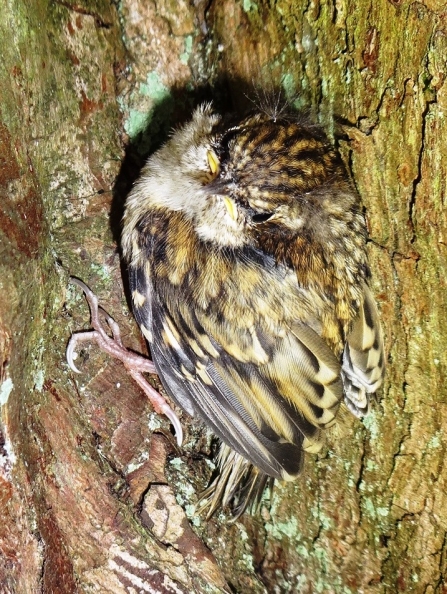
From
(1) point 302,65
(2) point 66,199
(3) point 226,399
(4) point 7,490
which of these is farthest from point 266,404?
(1) point 302,65

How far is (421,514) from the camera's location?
2.22 meters

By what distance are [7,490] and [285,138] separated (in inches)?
60.8

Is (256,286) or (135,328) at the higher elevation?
(256,286)

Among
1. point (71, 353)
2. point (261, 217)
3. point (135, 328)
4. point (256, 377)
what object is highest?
point (261, 217)

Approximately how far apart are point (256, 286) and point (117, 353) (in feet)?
2.01

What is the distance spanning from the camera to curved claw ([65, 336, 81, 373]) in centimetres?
230

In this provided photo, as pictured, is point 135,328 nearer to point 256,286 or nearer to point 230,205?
point 256,286

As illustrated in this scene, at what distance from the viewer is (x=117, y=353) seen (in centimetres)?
243

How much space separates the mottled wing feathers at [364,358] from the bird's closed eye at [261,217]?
49cm

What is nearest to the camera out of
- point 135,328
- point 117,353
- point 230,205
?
point 230,205

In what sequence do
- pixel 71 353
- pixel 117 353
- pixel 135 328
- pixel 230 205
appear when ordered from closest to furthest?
pixel 230 205 < pixel 71 353 < pixel 117 353 < pixel 135 328

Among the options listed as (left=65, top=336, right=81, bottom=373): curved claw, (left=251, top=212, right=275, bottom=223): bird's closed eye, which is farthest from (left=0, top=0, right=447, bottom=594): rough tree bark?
(left=251, top=212, right=275, bottom=223): bird's closed eye

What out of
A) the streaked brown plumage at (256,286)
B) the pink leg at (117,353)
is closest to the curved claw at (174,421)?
the pink leg at (117,353)

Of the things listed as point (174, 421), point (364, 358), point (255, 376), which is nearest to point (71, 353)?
point (174, 421)
